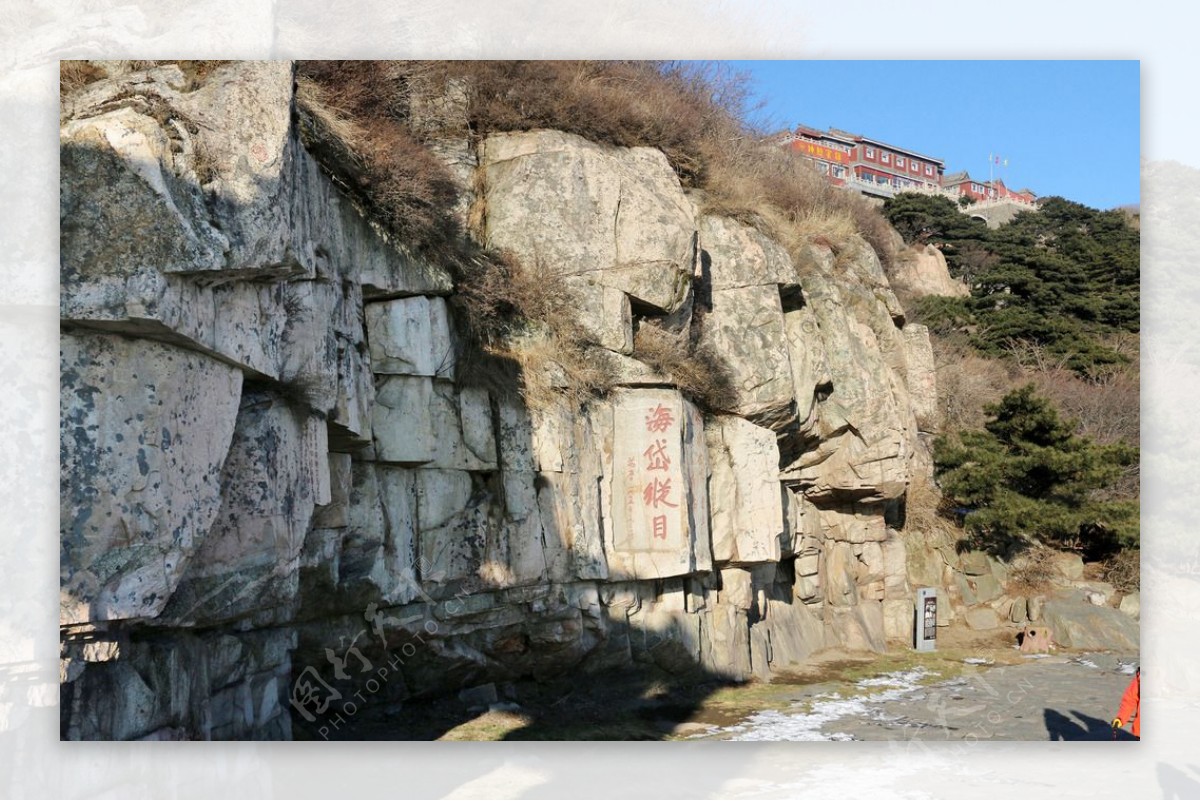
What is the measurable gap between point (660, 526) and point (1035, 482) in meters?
7.31

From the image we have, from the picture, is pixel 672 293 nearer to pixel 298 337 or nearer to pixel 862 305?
pixel 298 337

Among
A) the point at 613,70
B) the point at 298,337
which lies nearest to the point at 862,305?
the point at 613,70

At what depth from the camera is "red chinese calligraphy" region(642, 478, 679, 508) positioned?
9.88 m

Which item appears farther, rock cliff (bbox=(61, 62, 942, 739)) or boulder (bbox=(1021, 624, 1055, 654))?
boulder (bbox=(1021, 624, 1055, 654))

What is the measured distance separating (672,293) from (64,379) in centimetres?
578

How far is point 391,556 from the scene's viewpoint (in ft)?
26.7

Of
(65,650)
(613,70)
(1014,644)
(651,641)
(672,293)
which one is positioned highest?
(613,70)

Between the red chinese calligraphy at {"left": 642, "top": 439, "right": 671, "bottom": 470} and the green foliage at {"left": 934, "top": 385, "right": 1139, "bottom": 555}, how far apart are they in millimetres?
6606

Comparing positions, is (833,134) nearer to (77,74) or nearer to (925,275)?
(925,275)

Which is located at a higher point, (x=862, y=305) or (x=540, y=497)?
(x=862, y=305)

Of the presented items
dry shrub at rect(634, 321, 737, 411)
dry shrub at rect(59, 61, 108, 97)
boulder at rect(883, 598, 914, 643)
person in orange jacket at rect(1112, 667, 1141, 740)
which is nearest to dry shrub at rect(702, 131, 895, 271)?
dry shrub at rect(634, 321, 737, 411)

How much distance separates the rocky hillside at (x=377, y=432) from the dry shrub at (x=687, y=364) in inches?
2.2

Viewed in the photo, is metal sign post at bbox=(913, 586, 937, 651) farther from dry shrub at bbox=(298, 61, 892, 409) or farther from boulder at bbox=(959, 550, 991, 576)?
dry shrub at bbox=(298, 61, 892, 409)

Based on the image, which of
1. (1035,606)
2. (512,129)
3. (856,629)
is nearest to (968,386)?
(1035,606)
